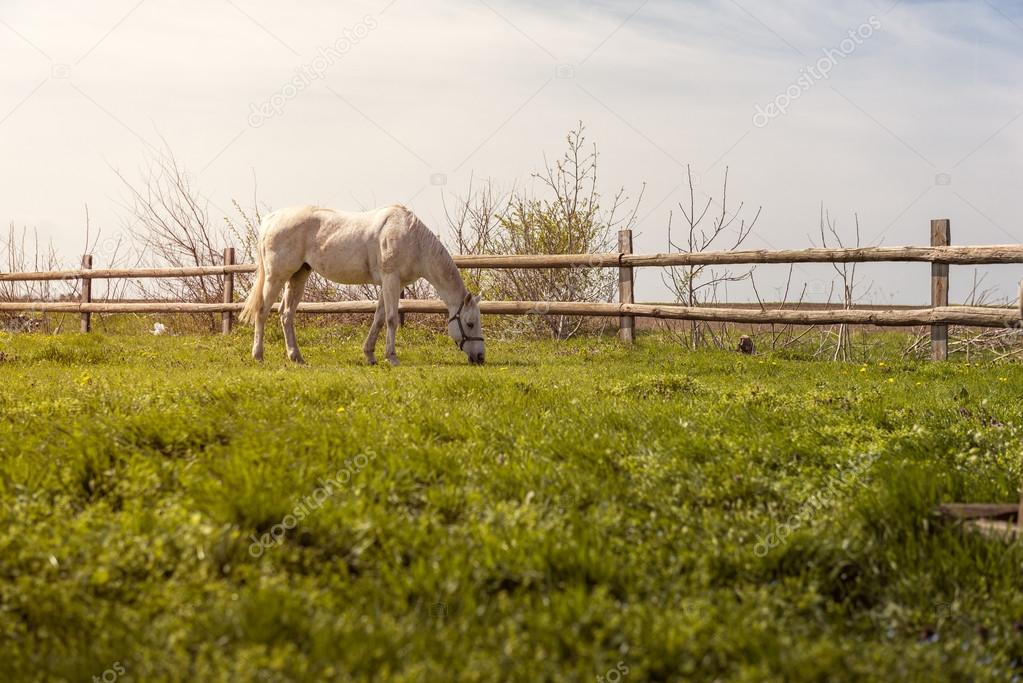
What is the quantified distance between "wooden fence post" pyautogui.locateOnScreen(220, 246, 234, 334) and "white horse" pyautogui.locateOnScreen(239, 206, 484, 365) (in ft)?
17.8

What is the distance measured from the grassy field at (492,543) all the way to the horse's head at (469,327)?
4632mm

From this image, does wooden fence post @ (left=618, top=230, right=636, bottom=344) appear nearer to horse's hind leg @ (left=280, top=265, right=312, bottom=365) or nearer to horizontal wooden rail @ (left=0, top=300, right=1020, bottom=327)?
horizontal wooden rail @ (left=0, top=300, right=1020, bottom=327)

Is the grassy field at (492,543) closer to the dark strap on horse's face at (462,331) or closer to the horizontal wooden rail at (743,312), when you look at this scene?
the dark strap on horse's face at (462,331)

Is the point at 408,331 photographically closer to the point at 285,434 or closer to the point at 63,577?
the point at 285,434

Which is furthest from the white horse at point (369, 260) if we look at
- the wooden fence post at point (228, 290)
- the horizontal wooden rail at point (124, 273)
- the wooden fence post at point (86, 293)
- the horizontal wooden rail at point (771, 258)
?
the wooden fence post at point (86, 293)

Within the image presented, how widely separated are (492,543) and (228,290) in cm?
1416

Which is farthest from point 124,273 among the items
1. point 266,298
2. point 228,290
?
point 266,298

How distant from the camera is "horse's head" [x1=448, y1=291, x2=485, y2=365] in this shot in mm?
10625

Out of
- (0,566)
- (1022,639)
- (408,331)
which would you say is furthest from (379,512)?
(408,331)

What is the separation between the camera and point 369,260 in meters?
10.7

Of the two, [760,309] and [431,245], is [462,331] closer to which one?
[431,245]

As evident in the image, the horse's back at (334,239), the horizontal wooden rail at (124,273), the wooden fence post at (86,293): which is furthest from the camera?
the wooden fence post at (86,293)

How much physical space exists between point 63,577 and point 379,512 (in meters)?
1.14

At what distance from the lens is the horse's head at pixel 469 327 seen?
10625mm
